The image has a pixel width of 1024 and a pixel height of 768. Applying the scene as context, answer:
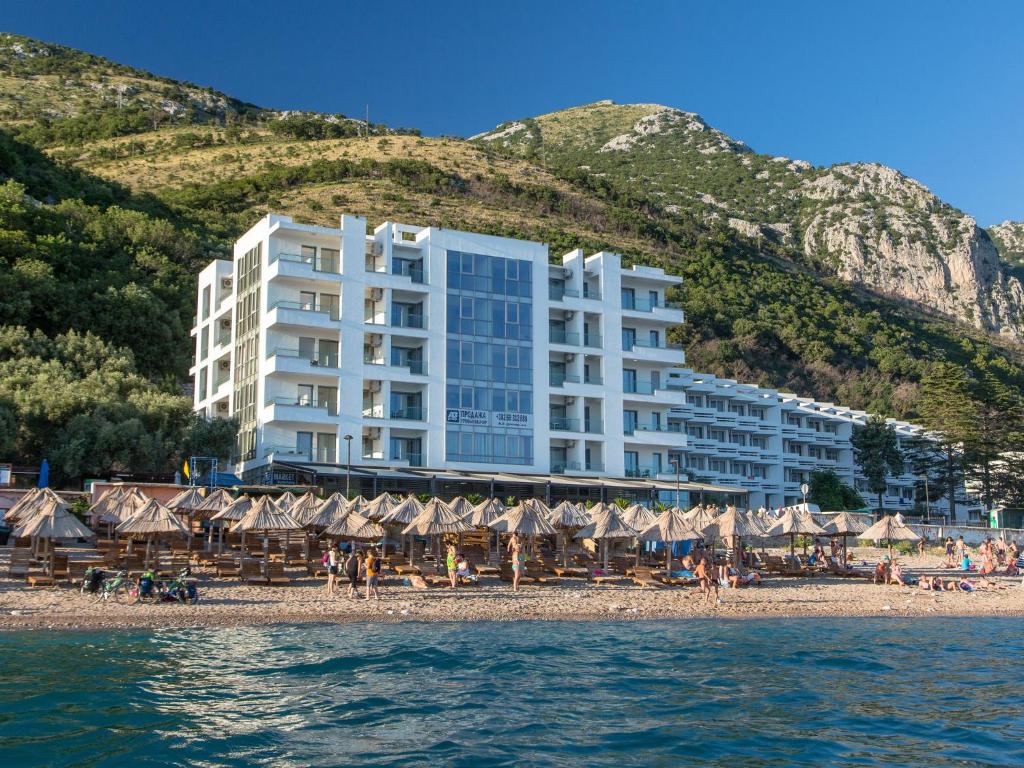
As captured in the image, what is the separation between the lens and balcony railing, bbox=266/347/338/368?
2098 inches

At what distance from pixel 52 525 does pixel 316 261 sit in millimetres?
29564

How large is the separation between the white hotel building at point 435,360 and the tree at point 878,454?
2714 cm

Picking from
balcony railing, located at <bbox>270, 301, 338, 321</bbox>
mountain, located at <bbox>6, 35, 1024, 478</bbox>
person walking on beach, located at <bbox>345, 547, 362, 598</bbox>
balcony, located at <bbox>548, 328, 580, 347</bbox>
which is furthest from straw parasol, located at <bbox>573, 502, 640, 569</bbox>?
balcony, located at <bbox>548, 328, 580, 347</bbox>

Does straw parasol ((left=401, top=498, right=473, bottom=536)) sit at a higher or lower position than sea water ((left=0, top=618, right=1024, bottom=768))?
higher

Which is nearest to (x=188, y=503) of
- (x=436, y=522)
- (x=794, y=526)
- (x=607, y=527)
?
(x=436, y=522)

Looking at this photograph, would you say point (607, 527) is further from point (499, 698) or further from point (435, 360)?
point (435, 360)

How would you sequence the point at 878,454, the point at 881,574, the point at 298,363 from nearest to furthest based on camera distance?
1. the point at 881,574
2. the point at 298,363
3. the point at 878,454

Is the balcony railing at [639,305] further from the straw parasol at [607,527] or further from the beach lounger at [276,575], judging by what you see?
the beach lounger at [276,575]

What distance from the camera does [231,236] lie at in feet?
303

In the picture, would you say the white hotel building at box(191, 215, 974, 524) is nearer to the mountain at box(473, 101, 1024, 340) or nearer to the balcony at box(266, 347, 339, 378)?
the balcony at box(266, 347, 339, 378)

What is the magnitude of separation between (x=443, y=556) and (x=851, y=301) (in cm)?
10878

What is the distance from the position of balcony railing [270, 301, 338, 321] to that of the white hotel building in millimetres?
120

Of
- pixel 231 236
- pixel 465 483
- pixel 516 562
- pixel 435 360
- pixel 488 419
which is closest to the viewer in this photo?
pixel 516 562

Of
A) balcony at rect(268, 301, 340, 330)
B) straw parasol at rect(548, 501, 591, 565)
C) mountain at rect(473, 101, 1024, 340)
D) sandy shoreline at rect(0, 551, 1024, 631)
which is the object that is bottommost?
sandy shoreline at rect(0, 551, 1024, 631)
